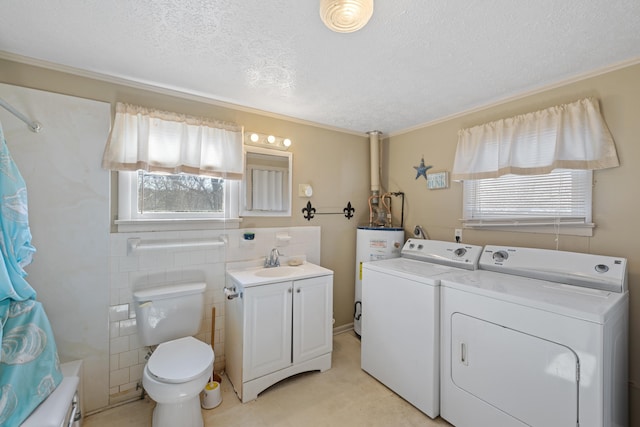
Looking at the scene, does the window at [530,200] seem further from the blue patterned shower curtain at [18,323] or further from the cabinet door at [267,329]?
the blue patterned shower curtain at [18,323]

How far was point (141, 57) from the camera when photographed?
66.6 inches

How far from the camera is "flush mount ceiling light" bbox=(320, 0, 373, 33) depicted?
3.44 ft

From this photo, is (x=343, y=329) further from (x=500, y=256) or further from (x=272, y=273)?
(x=500, y=256)

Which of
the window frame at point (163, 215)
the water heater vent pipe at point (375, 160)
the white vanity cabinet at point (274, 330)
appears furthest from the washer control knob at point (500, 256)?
the window frame at point (163, 215)

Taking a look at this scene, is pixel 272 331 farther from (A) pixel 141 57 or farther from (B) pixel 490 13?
(B) pixel 490 13

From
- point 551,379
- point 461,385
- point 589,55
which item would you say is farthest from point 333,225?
point 589,55

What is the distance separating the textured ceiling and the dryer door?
1628 mm

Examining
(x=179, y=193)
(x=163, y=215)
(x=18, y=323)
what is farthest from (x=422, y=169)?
(x=18, y=323)

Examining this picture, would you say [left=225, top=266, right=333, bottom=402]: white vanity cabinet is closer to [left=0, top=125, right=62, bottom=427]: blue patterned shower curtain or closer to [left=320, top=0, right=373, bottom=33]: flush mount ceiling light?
[left=0, top=125, right=62, bottom=427]: blue patterned shower curtain

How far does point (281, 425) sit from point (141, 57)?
2.56 meters

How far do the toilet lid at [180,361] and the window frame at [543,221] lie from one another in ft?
7.91

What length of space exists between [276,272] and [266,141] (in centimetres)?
124

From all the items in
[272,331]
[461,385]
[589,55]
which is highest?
[589,55]

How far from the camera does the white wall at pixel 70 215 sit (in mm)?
1728
